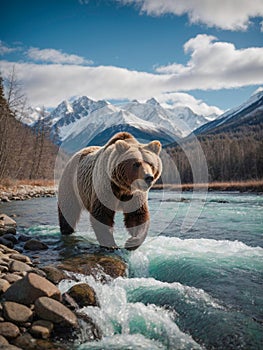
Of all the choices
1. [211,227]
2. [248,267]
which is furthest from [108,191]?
[211,227]

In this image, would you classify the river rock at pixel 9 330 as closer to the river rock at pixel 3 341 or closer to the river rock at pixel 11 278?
the river rock at pixel 3 341

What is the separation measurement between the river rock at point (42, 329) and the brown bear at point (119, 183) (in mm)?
2874

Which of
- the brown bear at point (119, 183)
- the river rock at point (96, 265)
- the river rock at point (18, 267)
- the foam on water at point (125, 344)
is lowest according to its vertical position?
the foam on water at point (125, 344)

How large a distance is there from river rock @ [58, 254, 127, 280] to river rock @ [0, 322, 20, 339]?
2.00m

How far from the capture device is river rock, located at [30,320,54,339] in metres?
3.79

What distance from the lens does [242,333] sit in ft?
13.4

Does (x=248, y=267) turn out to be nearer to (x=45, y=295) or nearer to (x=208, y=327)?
(x=208, y=327)

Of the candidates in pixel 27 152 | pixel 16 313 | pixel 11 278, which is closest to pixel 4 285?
pixel 11 278

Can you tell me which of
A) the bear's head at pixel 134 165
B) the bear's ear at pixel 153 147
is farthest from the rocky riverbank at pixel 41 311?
the bear's ear at pixel 153 147

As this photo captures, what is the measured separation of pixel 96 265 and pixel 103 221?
1100 millimetres

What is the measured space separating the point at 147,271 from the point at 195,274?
3.11 ft

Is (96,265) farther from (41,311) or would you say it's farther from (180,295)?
(41,311)

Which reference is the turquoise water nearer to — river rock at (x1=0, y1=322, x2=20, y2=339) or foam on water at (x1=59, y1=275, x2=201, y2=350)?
foam on water at (x1=59, y1=275, x2=201, y2=350)

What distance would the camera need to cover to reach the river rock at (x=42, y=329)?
149 inches
